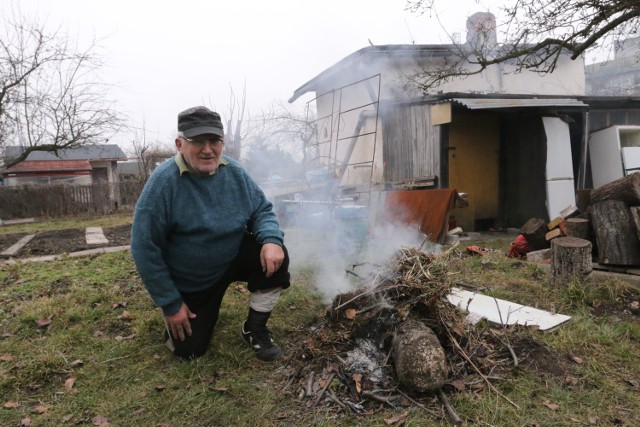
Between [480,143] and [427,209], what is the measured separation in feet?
9.37

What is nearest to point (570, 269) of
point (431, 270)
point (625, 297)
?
point (625, 297)

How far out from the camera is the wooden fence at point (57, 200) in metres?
16.1

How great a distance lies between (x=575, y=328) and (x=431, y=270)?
4.93 feet

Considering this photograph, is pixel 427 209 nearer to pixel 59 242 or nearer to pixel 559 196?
pixel 559 196

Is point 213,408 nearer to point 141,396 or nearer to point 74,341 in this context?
point 141,396

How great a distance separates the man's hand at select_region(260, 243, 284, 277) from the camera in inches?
110

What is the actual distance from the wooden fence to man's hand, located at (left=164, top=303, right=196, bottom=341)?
53.4 ft

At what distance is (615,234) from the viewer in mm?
4633

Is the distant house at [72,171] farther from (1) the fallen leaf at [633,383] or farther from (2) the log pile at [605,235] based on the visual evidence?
(1) the fallen leaf at [633,383]

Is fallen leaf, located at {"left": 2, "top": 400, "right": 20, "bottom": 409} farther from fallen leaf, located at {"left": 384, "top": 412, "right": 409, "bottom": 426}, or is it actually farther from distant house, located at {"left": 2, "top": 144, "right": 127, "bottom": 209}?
distant house, located at {"left": 2, "top": 144, "right": 127, "bottom": 209}

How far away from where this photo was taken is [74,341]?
3256 mm

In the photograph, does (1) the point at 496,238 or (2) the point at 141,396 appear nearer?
(2) the point at 141,396

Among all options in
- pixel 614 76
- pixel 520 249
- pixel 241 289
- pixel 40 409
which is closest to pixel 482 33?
pixel 520 249

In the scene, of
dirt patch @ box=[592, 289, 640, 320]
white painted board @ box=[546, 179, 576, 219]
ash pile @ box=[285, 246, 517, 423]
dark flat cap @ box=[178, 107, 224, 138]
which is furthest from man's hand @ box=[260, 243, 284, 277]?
white painted board @ box=[546, 179, 576, 219]
